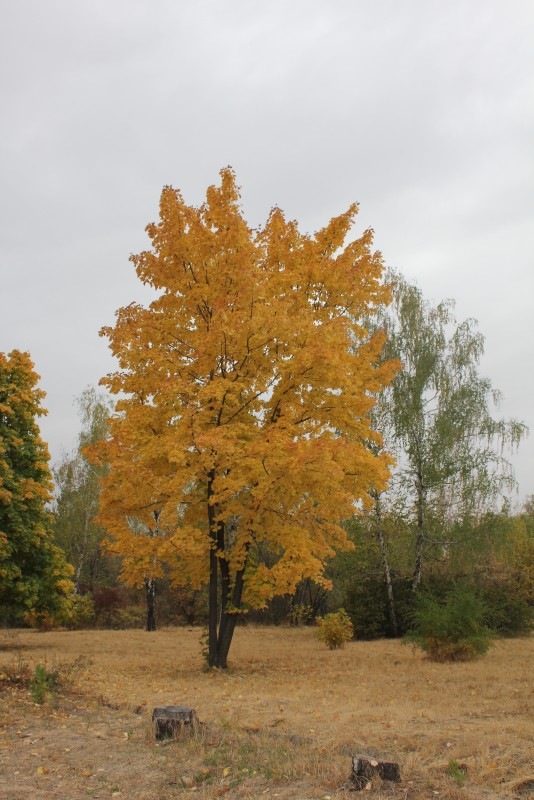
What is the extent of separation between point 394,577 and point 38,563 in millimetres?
11421

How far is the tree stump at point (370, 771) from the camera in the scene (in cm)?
450

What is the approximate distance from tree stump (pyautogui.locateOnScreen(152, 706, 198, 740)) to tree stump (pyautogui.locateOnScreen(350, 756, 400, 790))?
208 centimetres

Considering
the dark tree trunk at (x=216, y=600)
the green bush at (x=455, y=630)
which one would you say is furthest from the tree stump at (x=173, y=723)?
the green bush at (x=455, y=630)

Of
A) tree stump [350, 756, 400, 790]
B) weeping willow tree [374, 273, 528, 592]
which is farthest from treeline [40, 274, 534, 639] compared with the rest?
tree stump [350, 756, 400, 790]

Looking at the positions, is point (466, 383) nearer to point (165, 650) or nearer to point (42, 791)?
point (165, 650)

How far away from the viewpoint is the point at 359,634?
20.5 metres

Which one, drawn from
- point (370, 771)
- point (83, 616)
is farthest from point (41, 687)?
point (83, 616)

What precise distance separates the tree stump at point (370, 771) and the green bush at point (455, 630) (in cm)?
851

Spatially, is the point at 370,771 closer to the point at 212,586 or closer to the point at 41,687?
the point at 41,687

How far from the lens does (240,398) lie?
1092 cm

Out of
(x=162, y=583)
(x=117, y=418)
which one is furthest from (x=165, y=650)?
(x=162, y=583)

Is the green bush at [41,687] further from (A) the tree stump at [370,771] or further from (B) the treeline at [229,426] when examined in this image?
(A) the tree stump at [370,771]

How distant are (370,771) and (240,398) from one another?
23.2 feet

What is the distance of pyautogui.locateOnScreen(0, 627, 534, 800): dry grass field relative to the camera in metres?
4.69
